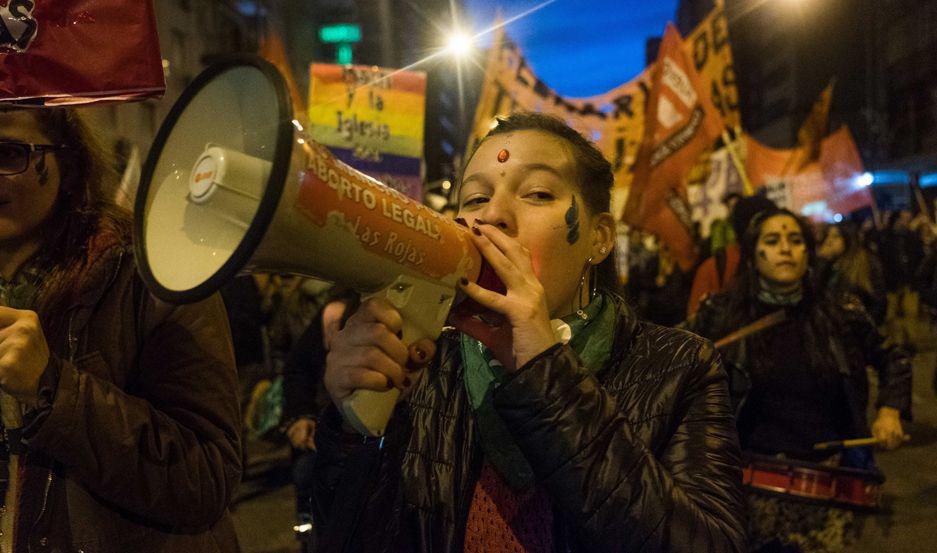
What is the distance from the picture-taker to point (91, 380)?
1.41 metres

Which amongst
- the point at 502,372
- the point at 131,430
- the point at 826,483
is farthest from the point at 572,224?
the point at 826,483

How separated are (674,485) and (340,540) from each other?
64 cm

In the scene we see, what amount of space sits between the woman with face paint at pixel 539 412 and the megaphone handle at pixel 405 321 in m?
0.02

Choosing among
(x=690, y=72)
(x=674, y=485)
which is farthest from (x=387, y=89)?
(x=674, y=485)

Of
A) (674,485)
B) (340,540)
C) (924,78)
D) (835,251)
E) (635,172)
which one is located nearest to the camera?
(674,485)

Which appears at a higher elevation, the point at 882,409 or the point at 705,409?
the point at 882,409

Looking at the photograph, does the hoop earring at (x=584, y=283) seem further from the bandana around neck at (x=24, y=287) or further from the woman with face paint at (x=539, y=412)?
the bandana around neck at (x=24, y=287)

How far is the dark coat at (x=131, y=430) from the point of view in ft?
4.53

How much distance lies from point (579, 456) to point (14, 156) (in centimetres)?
135

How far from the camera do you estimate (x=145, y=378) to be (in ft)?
5.10

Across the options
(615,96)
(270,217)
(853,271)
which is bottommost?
(270,217)

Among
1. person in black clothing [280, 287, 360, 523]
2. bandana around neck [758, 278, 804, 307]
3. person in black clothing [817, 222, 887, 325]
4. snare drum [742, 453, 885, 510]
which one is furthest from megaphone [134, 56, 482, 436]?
person in black clothing [817, 222, 887, 325]

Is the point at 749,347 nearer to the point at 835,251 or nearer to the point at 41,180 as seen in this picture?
the point at 41,180

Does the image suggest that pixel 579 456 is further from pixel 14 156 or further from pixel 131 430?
pixel 14 156
